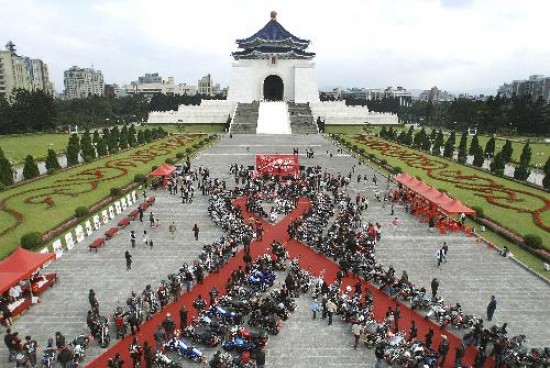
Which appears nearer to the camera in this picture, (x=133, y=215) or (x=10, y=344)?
(x=10, y=344)

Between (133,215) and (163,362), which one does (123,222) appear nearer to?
(133,215)

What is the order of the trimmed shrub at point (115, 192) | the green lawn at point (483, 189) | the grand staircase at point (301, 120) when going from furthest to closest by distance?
1. the grand staircase at point (301, 120)
2. the trimmed shrub at point (115, 192)
3. the green lawn at point (483, 189)

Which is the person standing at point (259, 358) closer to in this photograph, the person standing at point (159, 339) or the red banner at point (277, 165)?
the person standing at point (159, 339)

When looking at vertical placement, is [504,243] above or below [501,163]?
below

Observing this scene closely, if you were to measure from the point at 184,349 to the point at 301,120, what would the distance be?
59370mm

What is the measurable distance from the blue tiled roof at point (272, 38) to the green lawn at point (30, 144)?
40.0 metres

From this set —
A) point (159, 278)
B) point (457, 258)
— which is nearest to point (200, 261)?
point (159, 278)

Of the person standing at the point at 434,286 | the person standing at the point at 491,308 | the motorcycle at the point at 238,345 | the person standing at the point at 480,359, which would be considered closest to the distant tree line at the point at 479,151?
the person standing at the point at 434,286

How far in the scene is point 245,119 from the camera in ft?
230

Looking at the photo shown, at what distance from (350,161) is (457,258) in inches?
911

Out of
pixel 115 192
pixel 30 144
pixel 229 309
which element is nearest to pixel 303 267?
pixel 229 309

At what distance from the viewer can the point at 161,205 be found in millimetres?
27000

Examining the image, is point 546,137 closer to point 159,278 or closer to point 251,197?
point 251,197

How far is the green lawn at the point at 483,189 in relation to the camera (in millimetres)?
24233
